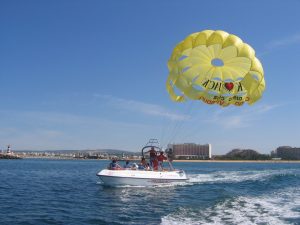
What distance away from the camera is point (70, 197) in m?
23.7

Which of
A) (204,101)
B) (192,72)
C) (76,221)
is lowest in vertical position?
(76,221)

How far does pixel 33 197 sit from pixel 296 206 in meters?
15.0

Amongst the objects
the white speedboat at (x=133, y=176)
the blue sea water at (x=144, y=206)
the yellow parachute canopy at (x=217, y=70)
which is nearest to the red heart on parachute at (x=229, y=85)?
the yellow parachute canopy at (x=217, y=70)

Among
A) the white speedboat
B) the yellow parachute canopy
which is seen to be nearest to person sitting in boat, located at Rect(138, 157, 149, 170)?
the white speedboat

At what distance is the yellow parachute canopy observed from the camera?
2089cm

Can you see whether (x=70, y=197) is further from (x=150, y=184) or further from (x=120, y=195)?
(x=150, y=184)

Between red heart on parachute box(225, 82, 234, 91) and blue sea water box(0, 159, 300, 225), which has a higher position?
red heart on parachute box(225, 82, 234, 91)

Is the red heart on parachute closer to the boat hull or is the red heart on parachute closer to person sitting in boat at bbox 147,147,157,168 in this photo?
person sitting in boat at bbox 147,147,157,168

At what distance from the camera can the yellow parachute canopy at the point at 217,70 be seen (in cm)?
2089

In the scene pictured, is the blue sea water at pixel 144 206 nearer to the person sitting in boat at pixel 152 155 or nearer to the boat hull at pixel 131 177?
the boat hull at pixel 131 177

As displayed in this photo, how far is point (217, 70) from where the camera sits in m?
22.0

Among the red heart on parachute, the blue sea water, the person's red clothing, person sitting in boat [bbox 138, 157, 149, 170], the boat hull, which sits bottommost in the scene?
the blue sea water

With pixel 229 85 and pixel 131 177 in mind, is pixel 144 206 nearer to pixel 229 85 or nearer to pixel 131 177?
pixel 229 85

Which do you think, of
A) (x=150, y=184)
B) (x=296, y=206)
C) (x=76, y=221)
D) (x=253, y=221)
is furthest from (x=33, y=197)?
(x=296, y=206)
